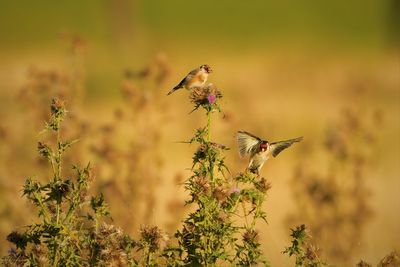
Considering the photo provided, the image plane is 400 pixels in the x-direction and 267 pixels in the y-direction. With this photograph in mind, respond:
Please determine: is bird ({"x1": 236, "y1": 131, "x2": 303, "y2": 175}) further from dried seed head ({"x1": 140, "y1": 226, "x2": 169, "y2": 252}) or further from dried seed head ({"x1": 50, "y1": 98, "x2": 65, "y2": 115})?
dried seed head ({"x1": 50, "y1": 98, "x2": 65, "y2": 115})

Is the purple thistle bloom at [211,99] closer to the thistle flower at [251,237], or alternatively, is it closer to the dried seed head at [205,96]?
the dried seed head at [205,96]

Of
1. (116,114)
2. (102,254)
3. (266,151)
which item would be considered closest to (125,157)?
(116,114)

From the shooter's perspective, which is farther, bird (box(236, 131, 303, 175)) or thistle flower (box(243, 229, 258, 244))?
bird (box(236, 131, 303, 175))

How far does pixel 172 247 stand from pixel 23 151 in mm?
3609

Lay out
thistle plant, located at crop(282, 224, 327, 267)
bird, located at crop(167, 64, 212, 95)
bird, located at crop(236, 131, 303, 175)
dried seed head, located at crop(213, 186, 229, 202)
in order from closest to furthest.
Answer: dried seed head, located at crop(213, 186, 229, 202)
thistle plant, located at crop(282, 224, 327, 267)
bird, located at crop(236, 131, 303, 175)
bird, located at crop(167, 64, 212, 95)

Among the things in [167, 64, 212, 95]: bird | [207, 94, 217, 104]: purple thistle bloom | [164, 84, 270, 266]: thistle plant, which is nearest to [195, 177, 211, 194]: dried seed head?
[164, 84, 270, 266]: thistle plant

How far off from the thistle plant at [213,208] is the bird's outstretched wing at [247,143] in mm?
304

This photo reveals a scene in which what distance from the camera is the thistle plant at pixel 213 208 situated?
133 inches

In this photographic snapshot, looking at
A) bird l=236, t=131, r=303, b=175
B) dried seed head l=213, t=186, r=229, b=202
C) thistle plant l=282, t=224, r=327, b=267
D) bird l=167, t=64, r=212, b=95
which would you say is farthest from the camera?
bird l=167, t=64, r=212, b=95

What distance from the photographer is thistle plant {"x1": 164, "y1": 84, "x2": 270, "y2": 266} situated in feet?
11.1

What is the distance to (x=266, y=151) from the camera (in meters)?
3.86

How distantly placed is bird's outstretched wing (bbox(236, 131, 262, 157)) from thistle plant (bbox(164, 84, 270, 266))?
0.30 meters

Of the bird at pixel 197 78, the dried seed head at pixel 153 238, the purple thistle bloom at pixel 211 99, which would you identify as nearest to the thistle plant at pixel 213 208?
the purple thistle bloom at pixel 211 99

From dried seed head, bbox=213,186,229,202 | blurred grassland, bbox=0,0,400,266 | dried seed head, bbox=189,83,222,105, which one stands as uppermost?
blurred grassland, bbox=0,0,400,266
